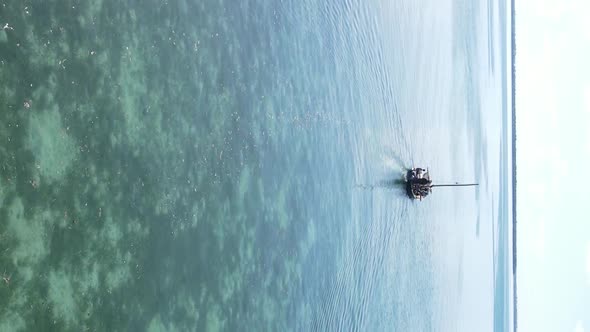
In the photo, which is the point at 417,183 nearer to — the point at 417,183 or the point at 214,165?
the point at 417,183

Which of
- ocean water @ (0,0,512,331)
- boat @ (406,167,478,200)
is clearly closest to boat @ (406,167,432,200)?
boat @ (406,167,478,200)

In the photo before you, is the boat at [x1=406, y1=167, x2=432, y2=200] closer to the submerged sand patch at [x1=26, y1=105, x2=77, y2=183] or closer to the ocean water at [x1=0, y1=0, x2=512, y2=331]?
the ocean water at [x1=0, y1=0, x2=512, y2=331]

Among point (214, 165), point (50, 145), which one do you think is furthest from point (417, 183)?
point (50, 145)

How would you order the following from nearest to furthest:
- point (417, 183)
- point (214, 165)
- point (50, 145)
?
point (50, 145), point (214, 165), point (417, 183)

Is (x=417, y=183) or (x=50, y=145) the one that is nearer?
(x=50, y=145)

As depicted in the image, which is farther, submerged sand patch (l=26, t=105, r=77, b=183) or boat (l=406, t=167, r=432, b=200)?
boat (l=406, t=167, r=432, b=200)

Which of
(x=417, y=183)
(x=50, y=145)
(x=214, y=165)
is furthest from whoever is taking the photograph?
(x=417, y=183)

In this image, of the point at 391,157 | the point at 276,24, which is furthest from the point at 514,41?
the point at 276,24

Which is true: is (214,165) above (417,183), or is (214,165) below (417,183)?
above

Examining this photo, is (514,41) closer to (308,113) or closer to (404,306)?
(404,306)
